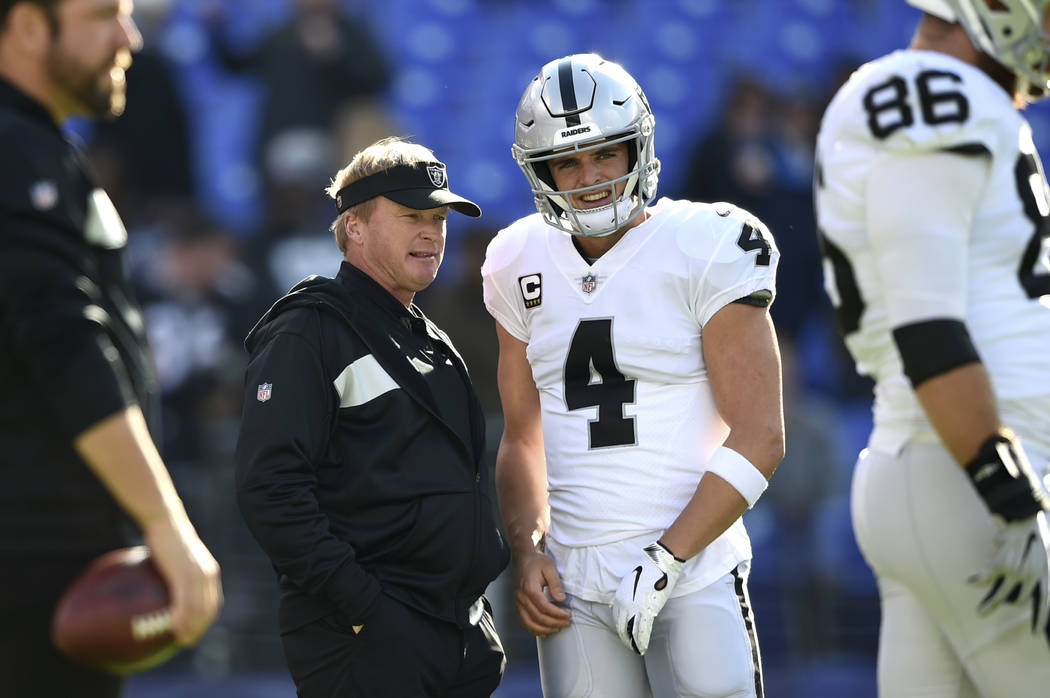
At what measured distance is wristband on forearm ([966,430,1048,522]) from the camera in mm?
2314

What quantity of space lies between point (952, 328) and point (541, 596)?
1.24 meters

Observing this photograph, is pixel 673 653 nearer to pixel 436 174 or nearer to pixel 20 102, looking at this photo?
pixel 436 174

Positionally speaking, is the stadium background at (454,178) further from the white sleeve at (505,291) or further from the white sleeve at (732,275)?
the white sleeve at (732,275)

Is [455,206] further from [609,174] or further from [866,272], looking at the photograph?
[866,272]

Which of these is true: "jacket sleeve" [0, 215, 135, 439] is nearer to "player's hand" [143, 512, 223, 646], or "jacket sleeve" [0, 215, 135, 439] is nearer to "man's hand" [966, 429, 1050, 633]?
"player's hand" [143, 512, 223, 646]

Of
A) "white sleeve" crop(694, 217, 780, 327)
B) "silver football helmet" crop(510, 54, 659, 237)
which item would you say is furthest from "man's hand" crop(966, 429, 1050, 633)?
"silver football helmet" crop(510, 54, 659, 237)

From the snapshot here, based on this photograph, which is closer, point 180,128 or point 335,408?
point 335,408

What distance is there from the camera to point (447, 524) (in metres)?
3.12

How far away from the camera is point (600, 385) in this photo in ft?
10.5

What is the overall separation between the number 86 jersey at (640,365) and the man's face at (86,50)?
1288mm

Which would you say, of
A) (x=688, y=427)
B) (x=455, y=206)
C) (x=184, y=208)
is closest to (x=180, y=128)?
(x=184, y=208)

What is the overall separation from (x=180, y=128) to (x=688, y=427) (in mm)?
5729

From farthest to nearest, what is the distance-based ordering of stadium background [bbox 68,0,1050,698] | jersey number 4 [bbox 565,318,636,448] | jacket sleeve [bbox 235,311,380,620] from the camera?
stadium background [bbox 68,0,1050,698] → jersey number 4 [bbox 565,318,636,448] → jacket sleeve [bbox 235,311,380,620]

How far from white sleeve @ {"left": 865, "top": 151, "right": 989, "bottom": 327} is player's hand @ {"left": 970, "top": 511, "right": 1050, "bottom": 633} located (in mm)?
399
